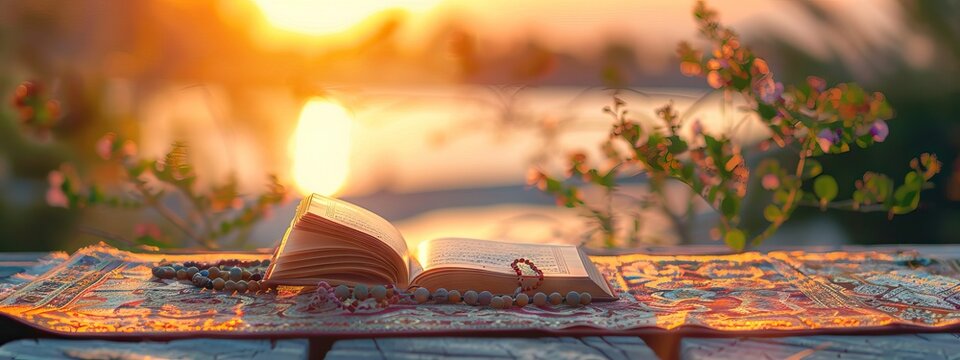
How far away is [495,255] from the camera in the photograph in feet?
6.05

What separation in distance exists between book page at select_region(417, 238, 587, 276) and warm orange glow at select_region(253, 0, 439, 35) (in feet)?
6.09

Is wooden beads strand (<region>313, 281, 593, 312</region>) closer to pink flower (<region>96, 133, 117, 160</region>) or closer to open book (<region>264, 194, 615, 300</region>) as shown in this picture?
open book (<region>264, 194, 615, 300</region>)

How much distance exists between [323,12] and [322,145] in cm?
45

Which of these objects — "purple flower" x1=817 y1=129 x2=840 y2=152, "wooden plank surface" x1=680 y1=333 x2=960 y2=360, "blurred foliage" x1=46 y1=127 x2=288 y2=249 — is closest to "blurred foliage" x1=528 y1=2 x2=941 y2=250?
"purple flower" x1=817 y1=129 x2=840 y2=152

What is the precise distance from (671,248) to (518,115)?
1.39 metres

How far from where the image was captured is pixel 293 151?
3.62 m

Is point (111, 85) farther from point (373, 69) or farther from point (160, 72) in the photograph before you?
point (373, 69)

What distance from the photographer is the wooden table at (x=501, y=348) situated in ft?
4.71

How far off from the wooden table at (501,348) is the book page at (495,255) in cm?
24

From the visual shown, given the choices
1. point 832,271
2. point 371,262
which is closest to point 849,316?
point 832,271

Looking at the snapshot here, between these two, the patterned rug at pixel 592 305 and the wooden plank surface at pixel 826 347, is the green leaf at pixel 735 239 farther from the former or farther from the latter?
the wooden plank surface at pixel 826 347

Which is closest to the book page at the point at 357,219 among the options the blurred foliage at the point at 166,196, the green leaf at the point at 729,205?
the green leaf at the point at 729,205

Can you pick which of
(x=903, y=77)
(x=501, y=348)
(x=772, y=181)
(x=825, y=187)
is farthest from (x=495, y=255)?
(x=903, y=77)

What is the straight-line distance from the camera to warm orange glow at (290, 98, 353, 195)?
11.8 ft
